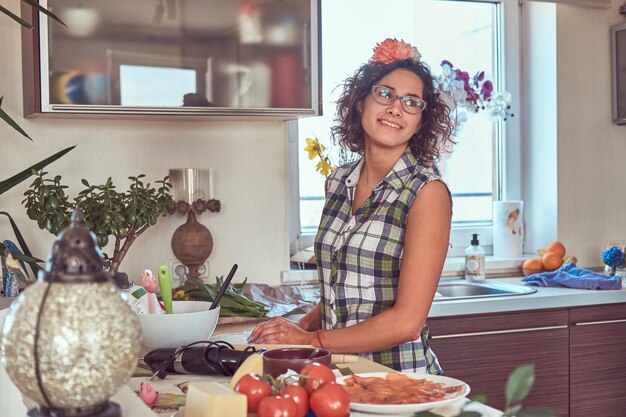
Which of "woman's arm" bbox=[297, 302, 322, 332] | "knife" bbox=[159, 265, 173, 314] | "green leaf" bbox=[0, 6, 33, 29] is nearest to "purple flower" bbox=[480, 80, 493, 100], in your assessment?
"woman's arm" bbox=[297, 302, 322, 332]

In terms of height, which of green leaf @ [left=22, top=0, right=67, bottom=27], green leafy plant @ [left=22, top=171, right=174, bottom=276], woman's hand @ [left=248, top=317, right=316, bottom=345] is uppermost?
green leaf @ [left=22, top=0, right=67, bottom=27]

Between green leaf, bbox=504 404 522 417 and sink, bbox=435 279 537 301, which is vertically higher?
green leaf, bbox=504 404 522 417

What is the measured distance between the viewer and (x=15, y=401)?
126 centimetres

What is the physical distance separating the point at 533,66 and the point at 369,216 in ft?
6.91

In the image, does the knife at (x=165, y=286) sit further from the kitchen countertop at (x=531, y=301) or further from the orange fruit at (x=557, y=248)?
the orange fruit at (x=557, y=248)

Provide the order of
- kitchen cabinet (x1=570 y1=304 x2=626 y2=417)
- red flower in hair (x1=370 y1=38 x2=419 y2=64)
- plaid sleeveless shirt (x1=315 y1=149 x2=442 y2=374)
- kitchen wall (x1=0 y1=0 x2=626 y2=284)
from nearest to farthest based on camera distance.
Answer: plaid sleeveless shirt (x1=315 y1=149 x2=442 y2=374) < red flower in hair (x1=370 y1=38 x2=419 y2=64) < kitchen wall (x1=0 y1=0 x2=626 y2=284) < kitchen cabinet (x1=570 y1=304 x2=626 y2=417)

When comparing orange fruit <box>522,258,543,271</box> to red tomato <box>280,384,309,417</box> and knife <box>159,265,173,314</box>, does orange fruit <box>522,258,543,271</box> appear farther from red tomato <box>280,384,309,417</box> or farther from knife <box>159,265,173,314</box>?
red tomato <box>280,384,309,417</box>

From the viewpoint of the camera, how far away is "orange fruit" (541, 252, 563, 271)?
3.68m

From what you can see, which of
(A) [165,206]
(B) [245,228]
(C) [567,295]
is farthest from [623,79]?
(A) [165,206]

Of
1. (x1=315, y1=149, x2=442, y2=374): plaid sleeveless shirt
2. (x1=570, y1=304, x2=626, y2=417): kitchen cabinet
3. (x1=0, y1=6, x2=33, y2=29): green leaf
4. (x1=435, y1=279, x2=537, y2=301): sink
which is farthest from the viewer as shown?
(x1=435, y1=279, x2=537, y2=301): sink

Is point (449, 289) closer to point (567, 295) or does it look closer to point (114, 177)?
point (567, 295)

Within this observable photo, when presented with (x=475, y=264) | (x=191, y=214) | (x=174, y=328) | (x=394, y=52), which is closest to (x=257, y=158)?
(x=191, y=214)

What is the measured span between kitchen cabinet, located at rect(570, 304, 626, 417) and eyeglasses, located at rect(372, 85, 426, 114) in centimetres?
143

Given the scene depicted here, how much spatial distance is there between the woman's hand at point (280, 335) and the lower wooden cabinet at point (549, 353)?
1153 millimetres
